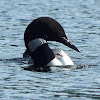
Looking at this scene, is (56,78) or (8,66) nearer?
(56,78)

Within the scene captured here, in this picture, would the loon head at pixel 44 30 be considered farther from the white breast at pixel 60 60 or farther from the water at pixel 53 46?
the water at pixel 53 46

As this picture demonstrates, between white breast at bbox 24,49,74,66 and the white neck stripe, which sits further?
the white neck stripe

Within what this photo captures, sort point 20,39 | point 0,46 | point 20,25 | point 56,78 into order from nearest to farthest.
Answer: point 56,78
point 0,46
point 20,39
point 20,25

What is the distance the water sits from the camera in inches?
334

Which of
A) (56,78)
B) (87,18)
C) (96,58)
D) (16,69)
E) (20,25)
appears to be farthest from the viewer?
(87,18)

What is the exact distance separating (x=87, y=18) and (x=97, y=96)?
1187cm

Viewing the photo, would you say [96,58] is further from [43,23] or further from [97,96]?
[97,96]

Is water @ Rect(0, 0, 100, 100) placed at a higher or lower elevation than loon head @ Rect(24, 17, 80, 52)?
lower

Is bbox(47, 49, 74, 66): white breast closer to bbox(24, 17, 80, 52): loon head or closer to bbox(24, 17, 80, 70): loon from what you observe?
bbox(24, 17, 80, 70): loon

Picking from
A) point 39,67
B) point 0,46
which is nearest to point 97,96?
point 39,67

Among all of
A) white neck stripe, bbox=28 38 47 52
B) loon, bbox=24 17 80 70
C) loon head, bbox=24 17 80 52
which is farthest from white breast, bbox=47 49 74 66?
white neck stripe, bbox=28 38 47 52

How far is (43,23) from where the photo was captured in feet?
36.3

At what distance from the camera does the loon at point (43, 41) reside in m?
10.9

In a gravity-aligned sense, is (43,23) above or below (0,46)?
above
